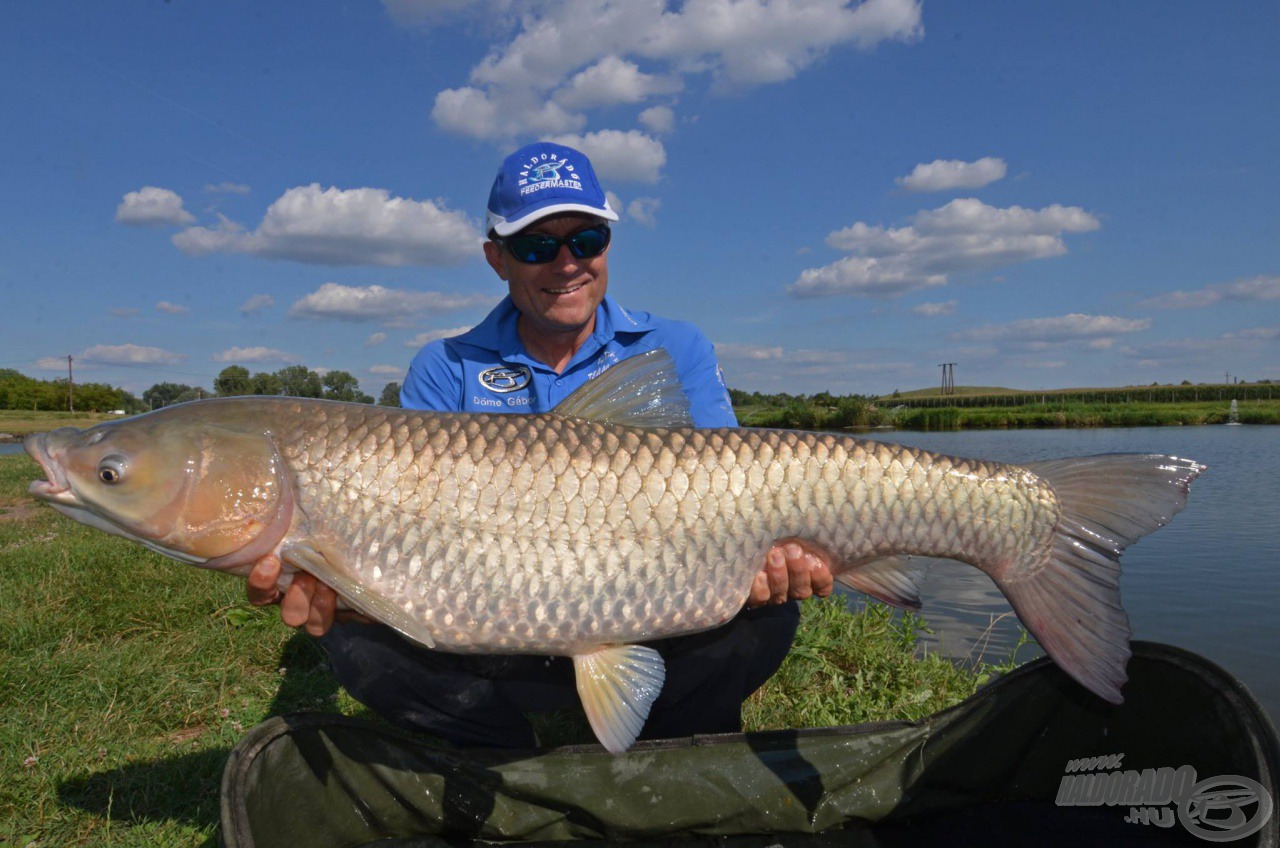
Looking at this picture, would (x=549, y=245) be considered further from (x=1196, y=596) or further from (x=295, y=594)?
(x=1196, y=596)

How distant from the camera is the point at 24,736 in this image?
2469 mm

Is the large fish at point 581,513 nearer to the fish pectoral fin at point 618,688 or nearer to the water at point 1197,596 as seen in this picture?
the fish pectoral fin at point 618,688

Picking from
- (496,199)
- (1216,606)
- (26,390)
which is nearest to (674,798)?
(496,199)

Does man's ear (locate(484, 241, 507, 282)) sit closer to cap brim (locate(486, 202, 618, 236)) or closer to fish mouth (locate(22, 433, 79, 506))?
cap brim (locate(486, 202, 618, 236))

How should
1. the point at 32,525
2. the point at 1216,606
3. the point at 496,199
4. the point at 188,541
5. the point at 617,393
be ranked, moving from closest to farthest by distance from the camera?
1. the point at 188,541
2. the point at 617,393
3. the point at 496,199
4. the point at 1216,606
5. the point at 32,525

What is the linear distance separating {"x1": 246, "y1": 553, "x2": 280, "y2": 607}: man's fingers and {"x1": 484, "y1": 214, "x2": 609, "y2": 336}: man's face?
1206 millimetres

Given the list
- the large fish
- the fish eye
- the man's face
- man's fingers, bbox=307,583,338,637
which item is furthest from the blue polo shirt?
the fish eye

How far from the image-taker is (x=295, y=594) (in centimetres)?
193

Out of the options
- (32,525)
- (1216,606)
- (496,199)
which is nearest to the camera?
(496,199)

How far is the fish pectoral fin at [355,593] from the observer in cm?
183

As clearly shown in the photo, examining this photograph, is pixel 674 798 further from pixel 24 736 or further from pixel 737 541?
pixel 24 736

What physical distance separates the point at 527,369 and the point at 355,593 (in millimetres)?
1176

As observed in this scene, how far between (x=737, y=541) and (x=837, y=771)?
742 mm

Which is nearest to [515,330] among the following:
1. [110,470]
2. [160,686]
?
[110,470]
